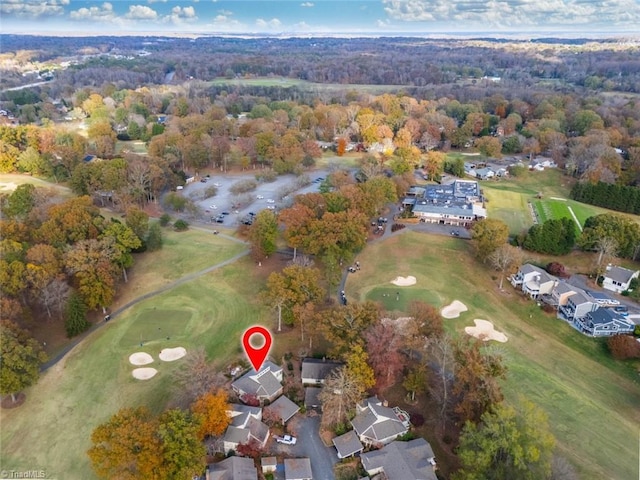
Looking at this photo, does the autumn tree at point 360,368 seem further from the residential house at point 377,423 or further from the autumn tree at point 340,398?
the residential house at point 377,423

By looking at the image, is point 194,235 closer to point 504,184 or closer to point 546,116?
point 504,184

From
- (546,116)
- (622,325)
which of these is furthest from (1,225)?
(546,116)

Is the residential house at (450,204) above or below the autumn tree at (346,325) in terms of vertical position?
below

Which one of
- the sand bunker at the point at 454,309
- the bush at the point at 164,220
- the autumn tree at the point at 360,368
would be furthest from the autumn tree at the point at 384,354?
the bush at the point at 164,220

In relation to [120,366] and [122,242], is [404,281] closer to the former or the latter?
[120,366]

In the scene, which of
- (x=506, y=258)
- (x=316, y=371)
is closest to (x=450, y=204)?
(x=506, y=258)

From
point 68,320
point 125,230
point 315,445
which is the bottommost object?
point 315,445
